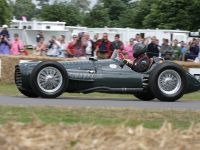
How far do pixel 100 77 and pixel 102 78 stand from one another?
51 mm

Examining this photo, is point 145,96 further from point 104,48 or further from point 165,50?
point 165,50

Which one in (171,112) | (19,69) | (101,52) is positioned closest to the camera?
(171,112)

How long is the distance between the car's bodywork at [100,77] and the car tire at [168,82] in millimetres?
52

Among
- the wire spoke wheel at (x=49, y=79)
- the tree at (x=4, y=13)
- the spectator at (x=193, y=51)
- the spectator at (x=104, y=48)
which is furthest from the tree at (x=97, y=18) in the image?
the wire spoke wheel at (x=49, y=79)

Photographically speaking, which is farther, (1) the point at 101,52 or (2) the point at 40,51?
(2) the point at 40,51

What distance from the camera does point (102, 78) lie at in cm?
1489

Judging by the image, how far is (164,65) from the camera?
15.0 meters

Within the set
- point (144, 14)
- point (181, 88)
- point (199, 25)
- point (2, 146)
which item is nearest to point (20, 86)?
point (181, 88)

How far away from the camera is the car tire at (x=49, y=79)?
47.3 feet

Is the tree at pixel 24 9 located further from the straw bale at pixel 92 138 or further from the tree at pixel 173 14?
the straw bale at pixel 92 138

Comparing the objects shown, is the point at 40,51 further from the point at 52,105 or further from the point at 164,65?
the point at 52,105

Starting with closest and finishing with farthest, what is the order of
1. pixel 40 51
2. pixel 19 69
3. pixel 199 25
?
pixel 19 69 → pixel 40 51 → pixel 199 25

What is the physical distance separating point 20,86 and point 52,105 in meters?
2.53

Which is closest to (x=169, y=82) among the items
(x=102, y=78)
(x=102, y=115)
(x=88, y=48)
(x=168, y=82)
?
(x=168, y=82)
